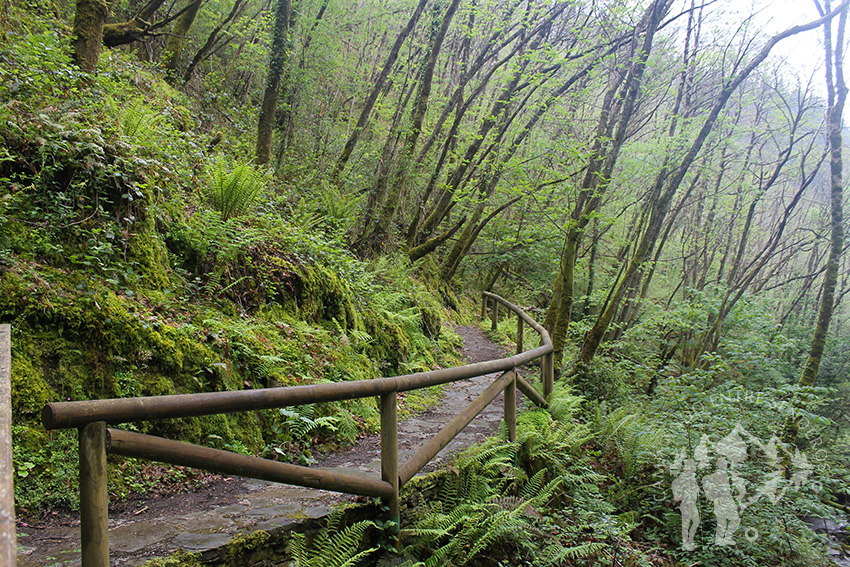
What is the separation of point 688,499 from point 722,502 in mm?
411

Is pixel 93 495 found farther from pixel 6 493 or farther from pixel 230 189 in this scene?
pixel 230 189

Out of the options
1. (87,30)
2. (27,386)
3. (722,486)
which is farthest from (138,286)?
(722,486)

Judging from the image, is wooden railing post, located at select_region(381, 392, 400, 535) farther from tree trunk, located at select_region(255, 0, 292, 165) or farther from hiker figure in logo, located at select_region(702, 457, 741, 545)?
tree trunk, located at select_region(255, 0, 292, 165)

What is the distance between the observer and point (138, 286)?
4.20m

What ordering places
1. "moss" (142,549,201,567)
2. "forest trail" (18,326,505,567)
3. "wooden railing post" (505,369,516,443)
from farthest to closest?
"wooden railing post" (505,369,516,443)
"forest trail" (18,326,505,567)
"moss" (142,549,201,567)

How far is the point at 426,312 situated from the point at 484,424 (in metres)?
4.31

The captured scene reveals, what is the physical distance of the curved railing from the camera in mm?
1619

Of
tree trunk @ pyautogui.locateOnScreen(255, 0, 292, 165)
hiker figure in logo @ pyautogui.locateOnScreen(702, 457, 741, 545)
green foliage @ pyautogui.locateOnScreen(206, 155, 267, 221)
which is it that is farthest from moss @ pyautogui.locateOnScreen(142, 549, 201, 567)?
tree trunk @ pyautogui.locateOnScreen(255, 0, 292, 165)

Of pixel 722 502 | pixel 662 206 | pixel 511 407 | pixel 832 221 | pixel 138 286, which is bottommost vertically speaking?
pixel 722 502

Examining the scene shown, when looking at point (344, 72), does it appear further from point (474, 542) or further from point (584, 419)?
point (474, 542)

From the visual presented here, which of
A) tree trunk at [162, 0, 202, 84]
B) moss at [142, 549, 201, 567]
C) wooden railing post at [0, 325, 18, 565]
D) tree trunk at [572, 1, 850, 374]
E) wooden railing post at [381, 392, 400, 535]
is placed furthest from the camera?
tree trunk at [162, 0, 202, 84]

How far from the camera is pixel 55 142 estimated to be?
13.3ft

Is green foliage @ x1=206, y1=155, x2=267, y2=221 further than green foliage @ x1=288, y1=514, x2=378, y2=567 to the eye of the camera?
Yes

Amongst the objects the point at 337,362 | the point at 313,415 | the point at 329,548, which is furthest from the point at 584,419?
the point at 329,548
